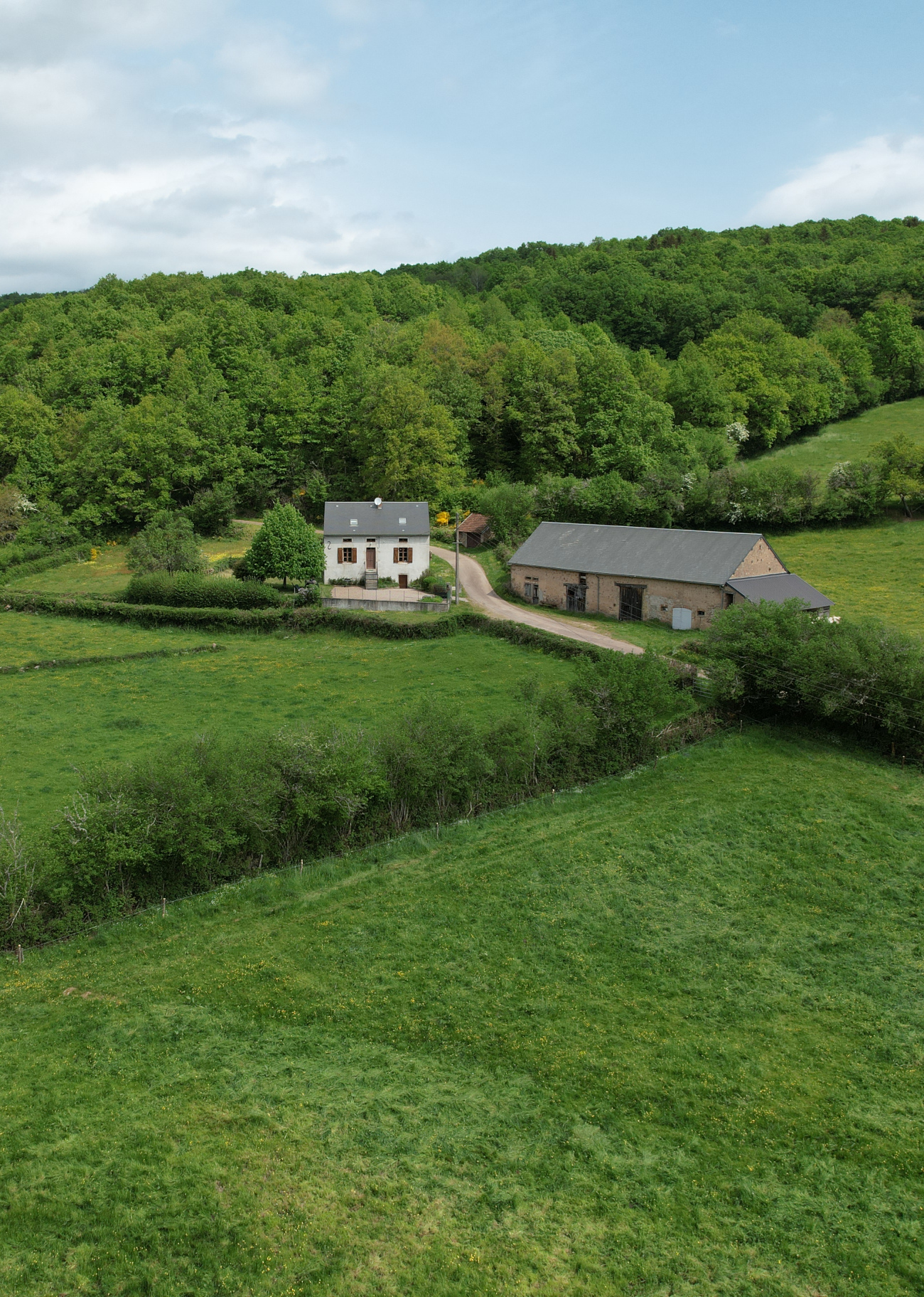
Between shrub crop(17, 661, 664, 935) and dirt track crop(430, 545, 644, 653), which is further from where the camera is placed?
dirt track crop(430, 545, 644, 653)

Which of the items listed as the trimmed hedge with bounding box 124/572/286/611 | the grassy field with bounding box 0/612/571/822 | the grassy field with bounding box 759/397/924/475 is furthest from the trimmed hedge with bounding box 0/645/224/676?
the grassy field with bounding box 759/397/924/475

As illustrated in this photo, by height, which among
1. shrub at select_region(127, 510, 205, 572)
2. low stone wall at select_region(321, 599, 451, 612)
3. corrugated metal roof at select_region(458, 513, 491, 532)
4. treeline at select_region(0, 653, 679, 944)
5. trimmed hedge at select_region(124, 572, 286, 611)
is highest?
corrugated metal roof at select_region(458, 513, 491, 532)

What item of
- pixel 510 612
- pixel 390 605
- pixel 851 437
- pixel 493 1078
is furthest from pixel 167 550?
pixel 851 437

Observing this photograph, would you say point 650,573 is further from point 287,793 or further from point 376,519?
point 287,793

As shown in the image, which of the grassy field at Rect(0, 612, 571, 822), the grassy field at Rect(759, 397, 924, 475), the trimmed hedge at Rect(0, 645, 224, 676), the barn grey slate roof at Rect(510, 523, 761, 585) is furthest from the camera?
the grassy field at Rect(759, 397, 924, 475)

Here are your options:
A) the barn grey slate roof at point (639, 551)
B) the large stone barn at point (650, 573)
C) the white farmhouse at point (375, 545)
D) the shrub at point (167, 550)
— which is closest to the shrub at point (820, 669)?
the large stone barn at point (650, 573)

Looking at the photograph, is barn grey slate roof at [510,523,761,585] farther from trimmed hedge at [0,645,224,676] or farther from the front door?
trimmed hedge at [0,645,224,676]

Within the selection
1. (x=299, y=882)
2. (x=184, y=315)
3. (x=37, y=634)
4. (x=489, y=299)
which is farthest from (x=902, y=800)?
(x=489, y=299)
